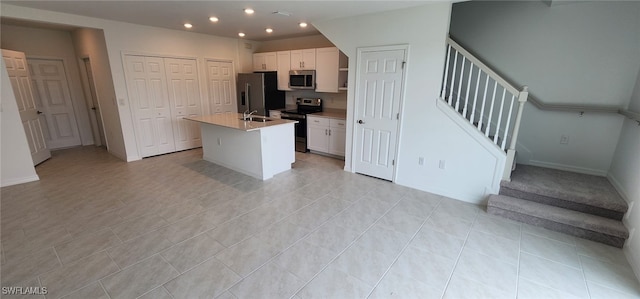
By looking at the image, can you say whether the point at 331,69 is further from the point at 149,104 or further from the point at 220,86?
the point at 149,104

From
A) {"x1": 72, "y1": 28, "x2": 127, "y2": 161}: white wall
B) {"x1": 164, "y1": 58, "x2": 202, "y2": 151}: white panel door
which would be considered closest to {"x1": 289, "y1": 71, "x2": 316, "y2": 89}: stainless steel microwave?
{"x1": 164, "y1": 58, "x2": 202, "y2": 151}: white panel door

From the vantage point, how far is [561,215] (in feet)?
9.16

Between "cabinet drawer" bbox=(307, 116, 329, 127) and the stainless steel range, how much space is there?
0.11 m

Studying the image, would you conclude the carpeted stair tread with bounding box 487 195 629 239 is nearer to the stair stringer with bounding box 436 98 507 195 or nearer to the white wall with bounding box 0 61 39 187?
the stair stringer with bounding box 436 98 507 195

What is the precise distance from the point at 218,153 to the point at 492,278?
4.35m

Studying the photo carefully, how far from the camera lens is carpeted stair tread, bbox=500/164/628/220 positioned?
2.77 metres

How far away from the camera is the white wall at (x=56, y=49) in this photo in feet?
16.3

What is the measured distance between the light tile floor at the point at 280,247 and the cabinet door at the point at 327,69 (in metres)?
2.31

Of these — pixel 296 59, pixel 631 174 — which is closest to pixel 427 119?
pixel 631 174

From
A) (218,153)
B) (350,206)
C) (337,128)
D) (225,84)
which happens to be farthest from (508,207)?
(225,84)

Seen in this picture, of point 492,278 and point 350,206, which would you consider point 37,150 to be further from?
point 492,278

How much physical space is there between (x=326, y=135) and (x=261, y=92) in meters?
1.88

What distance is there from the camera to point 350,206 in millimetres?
3324

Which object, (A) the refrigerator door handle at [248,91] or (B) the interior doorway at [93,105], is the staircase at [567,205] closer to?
(A) the refrigerator door handle at [248,91]
